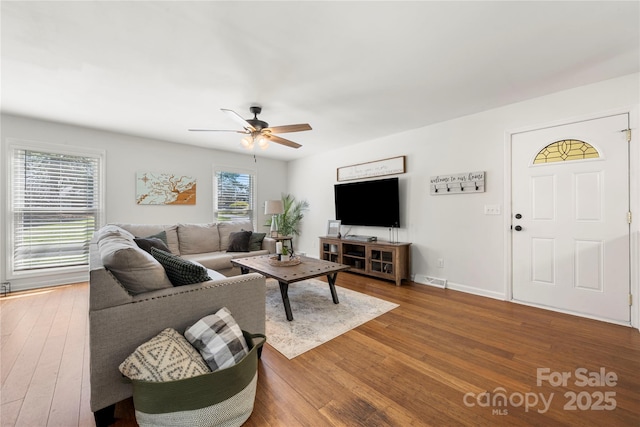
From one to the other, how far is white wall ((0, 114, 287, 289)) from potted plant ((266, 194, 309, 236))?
0.55 meters

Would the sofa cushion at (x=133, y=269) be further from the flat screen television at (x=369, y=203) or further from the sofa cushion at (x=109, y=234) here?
the flat screen television at (x=369, y=203)

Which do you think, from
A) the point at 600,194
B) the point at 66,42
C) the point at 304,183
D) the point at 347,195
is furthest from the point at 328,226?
the point at 66,42

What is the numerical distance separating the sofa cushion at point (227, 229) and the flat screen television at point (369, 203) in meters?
1.79

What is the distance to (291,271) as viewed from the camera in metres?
2.79

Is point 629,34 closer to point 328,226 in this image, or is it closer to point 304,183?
point 328,226

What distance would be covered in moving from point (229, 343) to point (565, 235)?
346 cm

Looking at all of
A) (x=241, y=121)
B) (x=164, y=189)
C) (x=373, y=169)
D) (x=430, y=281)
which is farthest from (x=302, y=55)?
(x=164, y=189)

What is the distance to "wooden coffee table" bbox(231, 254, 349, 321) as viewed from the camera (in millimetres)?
2558

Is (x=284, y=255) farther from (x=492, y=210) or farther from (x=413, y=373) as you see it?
(x=492, y=210)

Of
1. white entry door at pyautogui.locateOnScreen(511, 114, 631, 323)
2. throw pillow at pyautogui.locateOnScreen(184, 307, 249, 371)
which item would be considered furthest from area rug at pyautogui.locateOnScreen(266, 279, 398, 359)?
white entry door at pyautogui.locateOnScreen(511, 114, 631, 323)

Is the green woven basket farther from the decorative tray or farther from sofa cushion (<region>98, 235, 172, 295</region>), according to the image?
the decorative tray

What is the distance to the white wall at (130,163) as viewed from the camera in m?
3.52

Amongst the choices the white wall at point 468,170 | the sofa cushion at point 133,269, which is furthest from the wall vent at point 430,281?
the sofa cushion at point 133,269

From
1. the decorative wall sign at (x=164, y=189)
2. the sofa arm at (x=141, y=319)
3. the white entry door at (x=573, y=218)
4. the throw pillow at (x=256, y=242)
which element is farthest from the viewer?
the decorative wall sign at (x=164, y=189)
